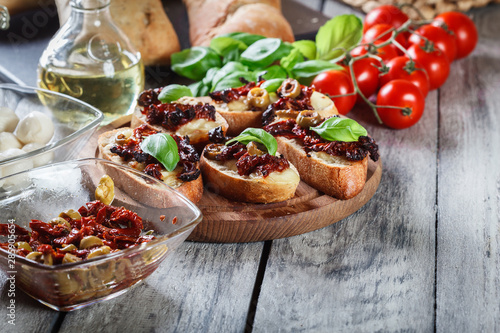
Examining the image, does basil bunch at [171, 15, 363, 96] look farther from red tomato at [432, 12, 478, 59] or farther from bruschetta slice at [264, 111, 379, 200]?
red tomato at [432, 12, 478, 59]

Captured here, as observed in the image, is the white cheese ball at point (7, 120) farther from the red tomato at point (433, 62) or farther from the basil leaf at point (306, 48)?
the red tomato at point (433, 62)

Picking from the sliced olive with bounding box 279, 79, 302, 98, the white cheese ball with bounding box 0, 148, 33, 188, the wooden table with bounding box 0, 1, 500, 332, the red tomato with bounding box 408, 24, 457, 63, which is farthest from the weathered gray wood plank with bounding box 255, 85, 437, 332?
the red tomato with bounding box 408, 24, 457, 63

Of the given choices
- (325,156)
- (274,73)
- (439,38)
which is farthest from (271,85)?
(439,38)

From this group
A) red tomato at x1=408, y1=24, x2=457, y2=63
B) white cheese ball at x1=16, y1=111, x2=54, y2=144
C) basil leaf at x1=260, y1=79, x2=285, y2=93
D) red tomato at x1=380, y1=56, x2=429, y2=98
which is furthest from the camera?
red tomato at x1=408, y1=24, x2=457, y2=63

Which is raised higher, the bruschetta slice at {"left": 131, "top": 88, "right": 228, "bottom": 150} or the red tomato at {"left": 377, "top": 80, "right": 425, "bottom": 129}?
the bruschetta slice at {"left": 131, "top": 88, "right": 228, "bottom": 150}

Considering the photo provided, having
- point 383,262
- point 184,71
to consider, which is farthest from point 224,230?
point 184,71

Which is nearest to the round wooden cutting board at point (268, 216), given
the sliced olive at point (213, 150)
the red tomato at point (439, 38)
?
the sliced olive at point (213, 150)

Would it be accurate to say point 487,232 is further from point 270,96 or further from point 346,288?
point 270,96
